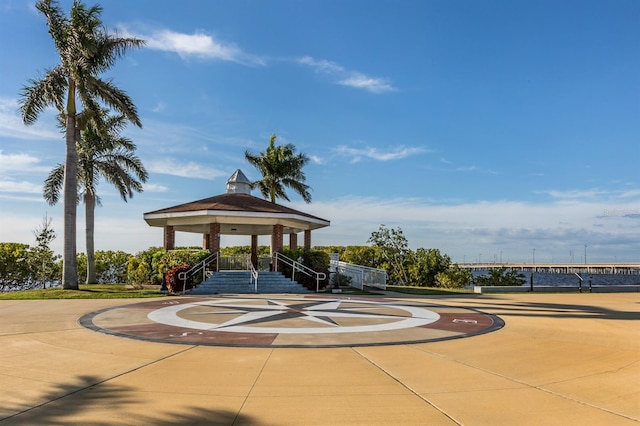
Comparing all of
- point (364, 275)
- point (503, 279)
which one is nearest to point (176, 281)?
point (364, 275)

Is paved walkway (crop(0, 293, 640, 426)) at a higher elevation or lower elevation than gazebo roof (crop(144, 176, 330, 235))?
lower

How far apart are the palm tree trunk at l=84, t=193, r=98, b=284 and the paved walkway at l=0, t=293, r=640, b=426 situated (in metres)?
17.9

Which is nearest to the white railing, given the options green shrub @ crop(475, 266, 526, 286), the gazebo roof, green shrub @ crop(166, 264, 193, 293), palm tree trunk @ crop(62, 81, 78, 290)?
the gazebo roof

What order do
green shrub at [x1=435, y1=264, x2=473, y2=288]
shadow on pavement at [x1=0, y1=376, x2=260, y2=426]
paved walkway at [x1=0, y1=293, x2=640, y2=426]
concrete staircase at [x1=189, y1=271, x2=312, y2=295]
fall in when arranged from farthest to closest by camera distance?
green shrub at [x1=435, y1=264, x2=473, y2=288] < concrete staircase at [x1=189, y1=271, x2=312, y2=295] < paved walkway at [x1=0, y1=293, x2=640, y2=426] < shadow on pavement at [x1=0, y1=376, x2=260, y2=426]

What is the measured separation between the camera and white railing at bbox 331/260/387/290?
2234 centimetres

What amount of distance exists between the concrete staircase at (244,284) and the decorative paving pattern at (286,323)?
4935 millimetres

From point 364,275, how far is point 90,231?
16.2 meters

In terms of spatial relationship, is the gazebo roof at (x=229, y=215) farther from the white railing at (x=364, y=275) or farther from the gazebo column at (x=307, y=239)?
the white railing at (x=364, y=275)

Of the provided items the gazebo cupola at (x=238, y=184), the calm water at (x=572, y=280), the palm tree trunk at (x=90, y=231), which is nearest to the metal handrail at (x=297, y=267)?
the gazebo cupola at (x=238, y=184)

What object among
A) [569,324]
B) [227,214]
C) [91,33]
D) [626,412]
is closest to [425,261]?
[227,214]

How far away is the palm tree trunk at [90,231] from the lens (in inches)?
988

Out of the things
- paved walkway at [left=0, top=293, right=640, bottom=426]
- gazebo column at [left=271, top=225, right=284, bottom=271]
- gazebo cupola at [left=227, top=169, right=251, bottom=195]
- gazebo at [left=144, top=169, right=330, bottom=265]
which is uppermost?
gazebo cupola at [left=227, top=169, right=251, bottom=195]

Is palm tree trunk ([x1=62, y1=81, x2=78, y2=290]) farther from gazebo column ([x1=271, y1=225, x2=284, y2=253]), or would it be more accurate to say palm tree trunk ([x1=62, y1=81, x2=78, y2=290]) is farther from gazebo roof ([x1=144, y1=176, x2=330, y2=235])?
gazebo column ([x1=271, y1=225, x2=284, y2=253])

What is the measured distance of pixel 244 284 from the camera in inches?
786
